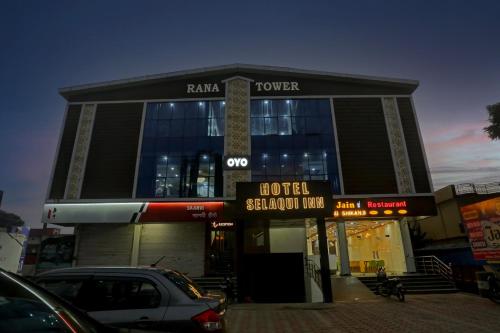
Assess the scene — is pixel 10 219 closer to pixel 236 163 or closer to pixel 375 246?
pixel 236 163

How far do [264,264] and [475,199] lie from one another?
18.4 m

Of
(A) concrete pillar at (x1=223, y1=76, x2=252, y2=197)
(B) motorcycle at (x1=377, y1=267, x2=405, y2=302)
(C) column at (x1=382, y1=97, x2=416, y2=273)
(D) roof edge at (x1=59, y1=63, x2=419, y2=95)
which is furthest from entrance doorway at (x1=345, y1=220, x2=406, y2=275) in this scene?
(D) roof edge at (x1=59, y1=63, x2=419, y2=95)

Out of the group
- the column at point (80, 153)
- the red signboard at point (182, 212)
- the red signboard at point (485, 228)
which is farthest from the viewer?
the column at point (80, 153)

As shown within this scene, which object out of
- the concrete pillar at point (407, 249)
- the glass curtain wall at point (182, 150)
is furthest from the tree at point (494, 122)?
the glass curtain wall at point (182, 150)

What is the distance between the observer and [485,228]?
12.6 metres

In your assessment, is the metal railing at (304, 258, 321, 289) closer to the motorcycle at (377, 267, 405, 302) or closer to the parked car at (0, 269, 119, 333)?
the motorcycle at (377, 267, 405, 302)

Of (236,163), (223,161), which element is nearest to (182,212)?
(223,161)

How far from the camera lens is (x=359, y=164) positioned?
71.7 feet

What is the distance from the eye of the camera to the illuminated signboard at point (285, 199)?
13.6 meters

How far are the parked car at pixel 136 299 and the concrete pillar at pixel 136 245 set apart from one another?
58.0 ft

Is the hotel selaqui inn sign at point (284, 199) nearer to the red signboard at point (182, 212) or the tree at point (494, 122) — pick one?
the red signboard at point (182, 212)

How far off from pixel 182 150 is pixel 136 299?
19386mm

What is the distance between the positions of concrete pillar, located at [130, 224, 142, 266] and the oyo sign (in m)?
7.90

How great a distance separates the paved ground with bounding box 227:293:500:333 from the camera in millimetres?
8734
